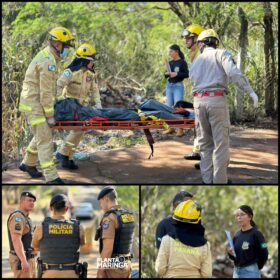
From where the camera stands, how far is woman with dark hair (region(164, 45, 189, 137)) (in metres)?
9.86

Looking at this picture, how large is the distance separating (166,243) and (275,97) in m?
7.52

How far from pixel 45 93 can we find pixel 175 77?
2.79 metres

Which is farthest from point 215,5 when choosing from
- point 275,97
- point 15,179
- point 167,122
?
point 15,179

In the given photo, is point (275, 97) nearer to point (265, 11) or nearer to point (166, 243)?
point (265, 11)

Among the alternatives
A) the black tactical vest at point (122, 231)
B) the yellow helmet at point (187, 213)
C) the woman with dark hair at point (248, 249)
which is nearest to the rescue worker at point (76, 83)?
the black tactical vest at point (122, 231)

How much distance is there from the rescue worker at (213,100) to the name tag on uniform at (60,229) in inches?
85.1

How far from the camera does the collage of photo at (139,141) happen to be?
6.43 meters

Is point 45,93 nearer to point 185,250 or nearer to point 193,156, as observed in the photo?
point 193,156

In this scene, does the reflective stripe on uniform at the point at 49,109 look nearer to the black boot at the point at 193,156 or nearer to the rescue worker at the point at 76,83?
the rescue worker at the point at 76,83

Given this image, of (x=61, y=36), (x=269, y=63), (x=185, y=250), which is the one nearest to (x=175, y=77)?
(x=61, y=36)

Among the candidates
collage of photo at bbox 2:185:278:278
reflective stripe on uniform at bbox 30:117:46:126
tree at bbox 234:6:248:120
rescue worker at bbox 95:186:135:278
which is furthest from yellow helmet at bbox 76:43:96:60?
tree at bbox 234:6:248:120

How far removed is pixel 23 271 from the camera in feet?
22.4

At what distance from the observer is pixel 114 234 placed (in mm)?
6340

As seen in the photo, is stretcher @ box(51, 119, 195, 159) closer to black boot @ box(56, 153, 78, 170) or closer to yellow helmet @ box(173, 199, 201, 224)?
black boot @ box(56, 153, 78, 170)
